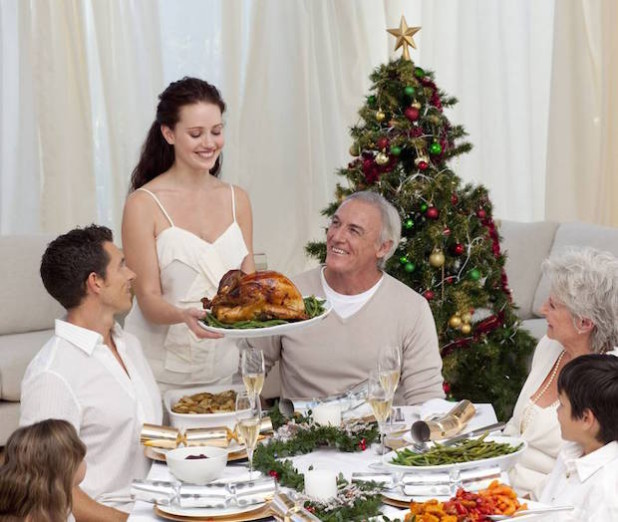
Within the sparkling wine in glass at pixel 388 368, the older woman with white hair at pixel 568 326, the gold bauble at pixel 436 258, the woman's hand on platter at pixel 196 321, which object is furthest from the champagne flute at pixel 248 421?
the gold bauble at pixel 436 258

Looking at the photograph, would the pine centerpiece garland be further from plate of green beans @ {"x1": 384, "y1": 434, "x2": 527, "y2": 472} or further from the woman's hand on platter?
the woman's hand on platter

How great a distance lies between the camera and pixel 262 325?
7.86 feet

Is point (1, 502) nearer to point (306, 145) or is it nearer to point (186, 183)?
point (186, 183)

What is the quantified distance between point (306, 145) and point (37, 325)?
2.14 meters

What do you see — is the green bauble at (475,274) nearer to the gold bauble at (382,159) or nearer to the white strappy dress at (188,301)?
the gold bauble at (382,159)

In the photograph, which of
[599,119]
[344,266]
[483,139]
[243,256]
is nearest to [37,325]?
[243,256]

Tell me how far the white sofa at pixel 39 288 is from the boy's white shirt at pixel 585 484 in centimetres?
260

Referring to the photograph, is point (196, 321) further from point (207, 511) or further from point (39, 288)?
point (39, 288)

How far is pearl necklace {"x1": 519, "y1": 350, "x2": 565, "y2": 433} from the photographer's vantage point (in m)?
2.56

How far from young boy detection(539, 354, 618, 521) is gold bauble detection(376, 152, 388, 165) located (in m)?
2.00

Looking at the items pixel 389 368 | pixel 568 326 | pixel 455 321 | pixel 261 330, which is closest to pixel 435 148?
pixel 455 321

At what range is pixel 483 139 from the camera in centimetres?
630

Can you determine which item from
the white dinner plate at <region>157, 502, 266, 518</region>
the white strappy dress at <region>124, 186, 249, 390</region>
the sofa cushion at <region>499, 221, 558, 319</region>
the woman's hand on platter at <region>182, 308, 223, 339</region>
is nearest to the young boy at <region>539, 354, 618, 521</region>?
the white dinner plate at <region>157, 502, 266, 518</region>

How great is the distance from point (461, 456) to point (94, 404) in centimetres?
87
